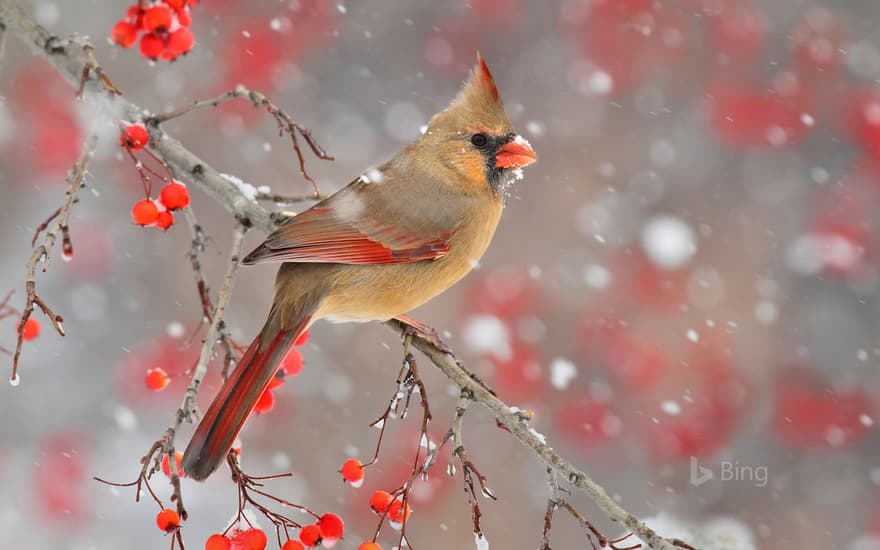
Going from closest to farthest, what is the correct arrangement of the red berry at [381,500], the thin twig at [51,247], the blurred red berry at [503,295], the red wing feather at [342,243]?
the thin twig at [51,247], the red berry at [381,500], the red wing feather at [342,243], the blurred red berry at [503,295]

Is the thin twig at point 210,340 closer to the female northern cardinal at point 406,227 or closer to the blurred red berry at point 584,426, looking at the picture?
the female northern cardinal at point 406,227

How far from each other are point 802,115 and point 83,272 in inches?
167

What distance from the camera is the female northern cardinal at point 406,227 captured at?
99.9 inches

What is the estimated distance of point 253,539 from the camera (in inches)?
74.6

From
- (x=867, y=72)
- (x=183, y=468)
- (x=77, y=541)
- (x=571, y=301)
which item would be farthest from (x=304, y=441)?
(x=867, y=72)

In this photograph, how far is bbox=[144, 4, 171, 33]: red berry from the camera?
2.18 metres

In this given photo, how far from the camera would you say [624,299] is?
208 inches

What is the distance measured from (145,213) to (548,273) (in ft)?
11.7

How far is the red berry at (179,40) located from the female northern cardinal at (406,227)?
0.53 meters

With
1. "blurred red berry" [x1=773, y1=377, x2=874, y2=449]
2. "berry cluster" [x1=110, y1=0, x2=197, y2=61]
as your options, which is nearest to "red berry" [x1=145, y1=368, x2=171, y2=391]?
"berry cluster" [x1=110, y1=0, x2=197, y2=61]

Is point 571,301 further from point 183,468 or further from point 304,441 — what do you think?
point 183,468

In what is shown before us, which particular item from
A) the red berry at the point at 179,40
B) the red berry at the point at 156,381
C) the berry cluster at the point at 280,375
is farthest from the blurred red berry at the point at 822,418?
the red berry at the point at 179,40

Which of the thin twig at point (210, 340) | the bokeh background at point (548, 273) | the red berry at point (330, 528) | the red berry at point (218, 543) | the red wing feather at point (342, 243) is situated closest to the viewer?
the thin twig at point (210, 340)

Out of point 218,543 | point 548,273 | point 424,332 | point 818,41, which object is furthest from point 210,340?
point 818,41
